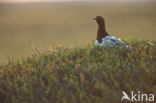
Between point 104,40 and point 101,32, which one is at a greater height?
point 101,32

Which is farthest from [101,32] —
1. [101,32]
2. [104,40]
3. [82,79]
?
[82,79]

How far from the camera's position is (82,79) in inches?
164

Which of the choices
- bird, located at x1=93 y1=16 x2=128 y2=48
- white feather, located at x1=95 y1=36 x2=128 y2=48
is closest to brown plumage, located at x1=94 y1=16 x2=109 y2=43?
bird, located at x1=93 y1=16 x2=128 y2=48

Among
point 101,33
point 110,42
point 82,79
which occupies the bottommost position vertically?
point 82,79

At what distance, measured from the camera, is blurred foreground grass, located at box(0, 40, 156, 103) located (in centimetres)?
412

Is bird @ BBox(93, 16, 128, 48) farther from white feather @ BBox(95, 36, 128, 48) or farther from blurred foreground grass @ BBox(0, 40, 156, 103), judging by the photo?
blurred foreground grass @ BBox(0, 40, 156, 103)

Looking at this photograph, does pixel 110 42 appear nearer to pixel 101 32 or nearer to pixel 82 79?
pixel 101 32

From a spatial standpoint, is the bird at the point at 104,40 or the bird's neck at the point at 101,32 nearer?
the bird at the point at 104,40

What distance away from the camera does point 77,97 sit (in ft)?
13.5

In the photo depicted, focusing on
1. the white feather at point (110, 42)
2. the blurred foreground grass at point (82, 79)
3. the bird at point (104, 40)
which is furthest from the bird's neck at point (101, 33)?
the blurred foreground grass at point (82, 79)

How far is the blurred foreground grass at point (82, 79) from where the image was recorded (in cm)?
412

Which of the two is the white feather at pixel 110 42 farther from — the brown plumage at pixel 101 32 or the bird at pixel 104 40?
the brown plumage at pixel 101 32

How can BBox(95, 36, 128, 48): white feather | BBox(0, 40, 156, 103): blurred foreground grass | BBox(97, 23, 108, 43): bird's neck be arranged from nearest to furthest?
BBox(0, 40, 156, 103): blurred foreground grass, BBox(95, 36, 128, 48): white feather, BBox(97, 23, 108, 43): bird's neck

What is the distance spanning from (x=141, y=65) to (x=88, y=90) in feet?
3.45
